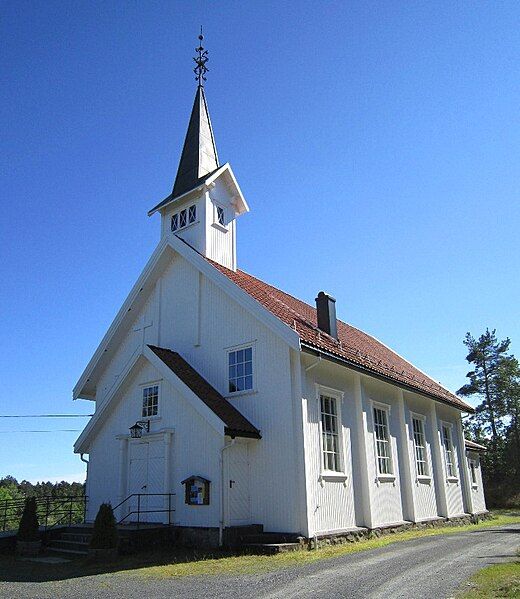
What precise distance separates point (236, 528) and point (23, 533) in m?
5.96

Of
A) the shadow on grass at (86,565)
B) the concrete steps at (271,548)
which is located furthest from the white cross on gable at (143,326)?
the concrete steps at (271,548)

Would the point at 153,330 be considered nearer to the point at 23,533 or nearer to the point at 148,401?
the point at 148,401

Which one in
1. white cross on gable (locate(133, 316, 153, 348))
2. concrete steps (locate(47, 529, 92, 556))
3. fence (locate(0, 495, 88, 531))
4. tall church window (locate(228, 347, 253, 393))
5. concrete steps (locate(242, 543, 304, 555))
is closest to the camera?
concrete steps (locate(242, 543, 304, 555))

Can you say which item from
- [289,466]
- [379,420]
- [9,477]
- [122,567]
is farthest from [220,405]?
[9,477]

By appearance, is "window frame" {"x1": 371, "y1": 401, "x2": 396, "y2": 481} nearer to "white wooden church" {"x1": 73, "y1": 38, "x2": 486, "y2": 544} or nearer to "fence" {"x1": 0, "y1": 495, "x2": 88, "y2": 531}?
"white wooden church" {"x1": 73, "y1": 38, "x2": 486, "y2": 544}

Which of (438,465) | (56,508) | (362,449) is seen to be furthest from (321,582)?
(438,465)

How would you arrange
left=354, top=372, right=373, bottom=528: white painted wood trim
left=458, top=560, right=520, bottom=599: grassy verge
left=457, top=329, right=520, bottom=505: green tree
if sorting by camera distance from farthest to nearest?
left=457, top=329, right=520, bottom=505: green tree, left=354, top=372, right=373, bottom=528: white painted wood trim, left=458, top=560, right=520, bottom=599: grassy verge

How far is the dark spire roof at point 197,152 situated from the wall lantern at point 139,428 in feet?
29.3

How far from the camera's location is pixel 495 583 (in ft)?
28.8

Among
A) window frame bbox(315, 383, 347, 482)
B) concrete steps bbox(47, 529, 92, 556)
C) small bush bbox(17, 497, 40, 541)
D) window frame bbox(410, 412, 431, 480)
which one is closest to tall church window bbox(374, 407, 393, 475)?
window frame bbox(410, 412, 431, 480)

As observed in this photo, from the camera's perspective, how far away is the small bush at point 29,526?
15.4m

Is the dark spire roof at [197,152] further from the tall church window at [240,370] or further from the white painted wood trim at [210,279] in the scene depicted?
the tall church window at [240,370]

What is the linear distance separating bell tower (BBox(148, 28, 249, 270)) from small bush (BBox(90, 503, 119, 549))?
9.91m

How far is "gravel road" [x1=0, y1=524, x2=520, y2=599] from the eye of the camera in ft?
29.1
